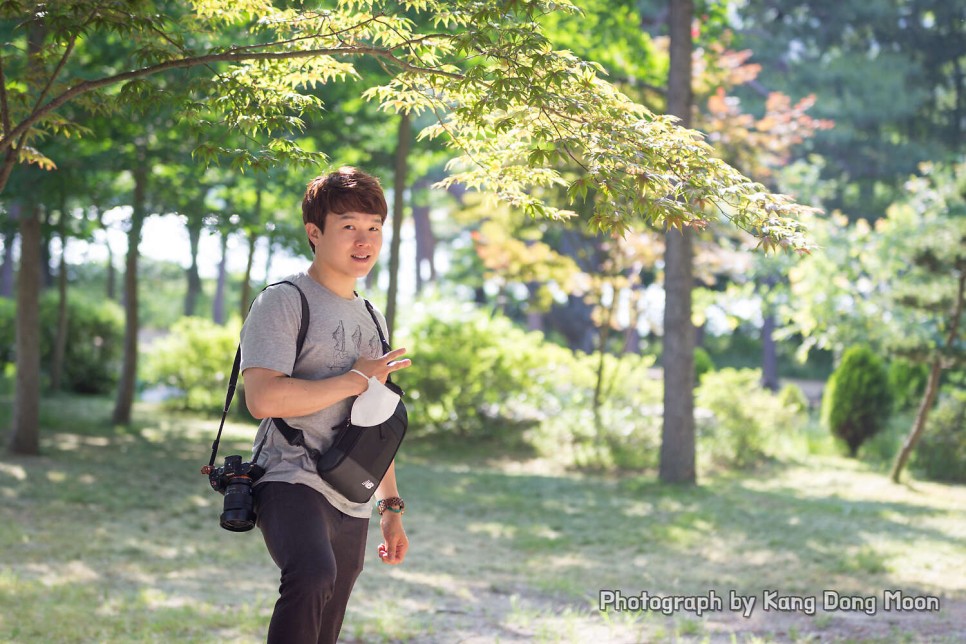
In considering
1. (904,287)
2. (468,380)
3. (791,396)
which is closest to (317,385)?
(904,287)

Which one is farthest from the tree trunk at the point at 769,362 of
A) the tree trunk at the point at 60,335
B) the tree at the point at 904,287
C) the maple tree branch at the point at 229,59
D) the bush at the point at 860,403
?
the maple tree branch at the point at 229,59

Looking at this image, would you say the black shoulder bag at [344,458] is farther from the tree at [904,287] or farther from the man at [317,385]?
the tree at [904,287]

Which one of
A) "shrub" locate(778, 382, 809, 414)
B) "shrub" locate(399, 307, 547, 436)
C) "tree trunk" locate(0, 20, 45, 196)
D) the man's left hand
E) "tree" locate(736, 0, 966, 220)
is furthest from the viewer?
"tree" locate(736, 0, 966, 220)

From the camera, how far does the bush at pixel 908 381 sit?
16.1 meters

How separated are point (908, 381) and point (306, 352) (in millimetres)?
15324

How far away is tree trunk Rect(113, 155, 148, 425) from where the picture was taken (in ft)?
36.8

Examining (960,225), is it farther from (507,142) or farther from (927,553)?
(507,142)

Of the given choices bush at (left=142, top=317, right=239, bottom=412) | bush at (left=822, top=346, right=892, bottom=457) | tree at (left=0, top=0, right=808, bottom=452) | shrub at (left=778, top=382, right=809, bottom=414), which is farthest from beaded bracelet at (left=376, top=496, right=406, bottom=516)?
shrub at (left=778, top=382, right=809, bottom=414)

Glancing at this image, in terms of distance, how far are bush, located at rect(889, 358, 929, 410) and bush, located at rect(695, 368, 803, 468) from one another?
2.92 m

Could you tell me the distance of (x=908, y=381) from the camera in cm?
1638

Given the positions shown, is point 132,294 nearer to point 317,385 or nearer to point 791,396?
point 791,396

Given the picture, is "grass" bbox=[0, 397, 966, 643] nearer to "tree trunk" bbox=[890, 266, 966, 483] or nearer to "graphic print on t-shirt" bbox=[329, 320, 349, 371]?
"tree trunk" bbox=[890, 266, 966, 483]

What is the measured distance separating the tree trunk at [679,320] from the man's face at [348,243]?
301 inches

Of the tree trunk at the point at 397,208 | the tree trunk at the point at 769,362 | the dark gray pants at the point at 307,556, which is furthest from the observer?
the tree trunk at the point at 769,362
